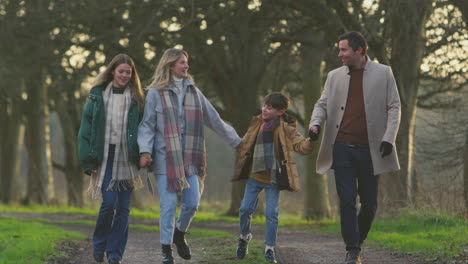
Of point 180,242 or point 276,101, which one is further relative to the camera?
point 276,101

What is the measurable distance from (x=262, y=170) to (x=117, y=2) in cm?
866

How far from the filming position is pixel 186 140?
7016mm

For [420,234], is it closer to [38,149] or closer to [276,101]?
[276,101]

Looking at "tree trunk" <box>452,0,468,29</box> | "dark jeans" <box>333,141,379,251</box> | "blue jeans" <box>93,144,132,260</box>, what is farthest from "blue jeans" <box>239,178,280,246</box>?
"tree trunk" <box>452,0,468,29</box>

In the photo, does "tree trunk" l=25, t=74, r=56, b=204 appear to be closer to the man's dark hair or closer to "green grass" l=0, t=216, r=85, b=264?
"green grass" l=0, t=216, r=85, b=264

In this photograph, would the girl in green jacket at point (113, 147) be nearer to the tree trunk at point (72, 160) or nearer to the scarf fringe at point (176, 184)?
the scarf fringe at point (176, 184)

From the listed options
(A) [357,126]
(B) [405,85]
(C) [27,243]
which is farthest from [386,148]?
(B) [405,85]

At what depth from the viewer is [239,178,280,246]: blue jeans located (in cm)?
748

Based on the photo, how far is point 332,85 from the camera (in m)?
7.09

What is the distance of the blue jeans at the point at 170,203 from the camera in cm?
687

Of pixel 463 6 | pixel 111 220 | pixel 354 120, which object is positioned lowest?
pixel 111 220

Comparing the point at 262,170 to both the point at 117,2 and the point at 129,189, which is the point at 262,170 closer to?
the point at 129,189

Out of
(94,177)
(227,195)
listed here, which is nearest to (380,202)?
(94,177)

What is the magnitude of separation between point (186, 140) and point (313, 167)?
529 inches
